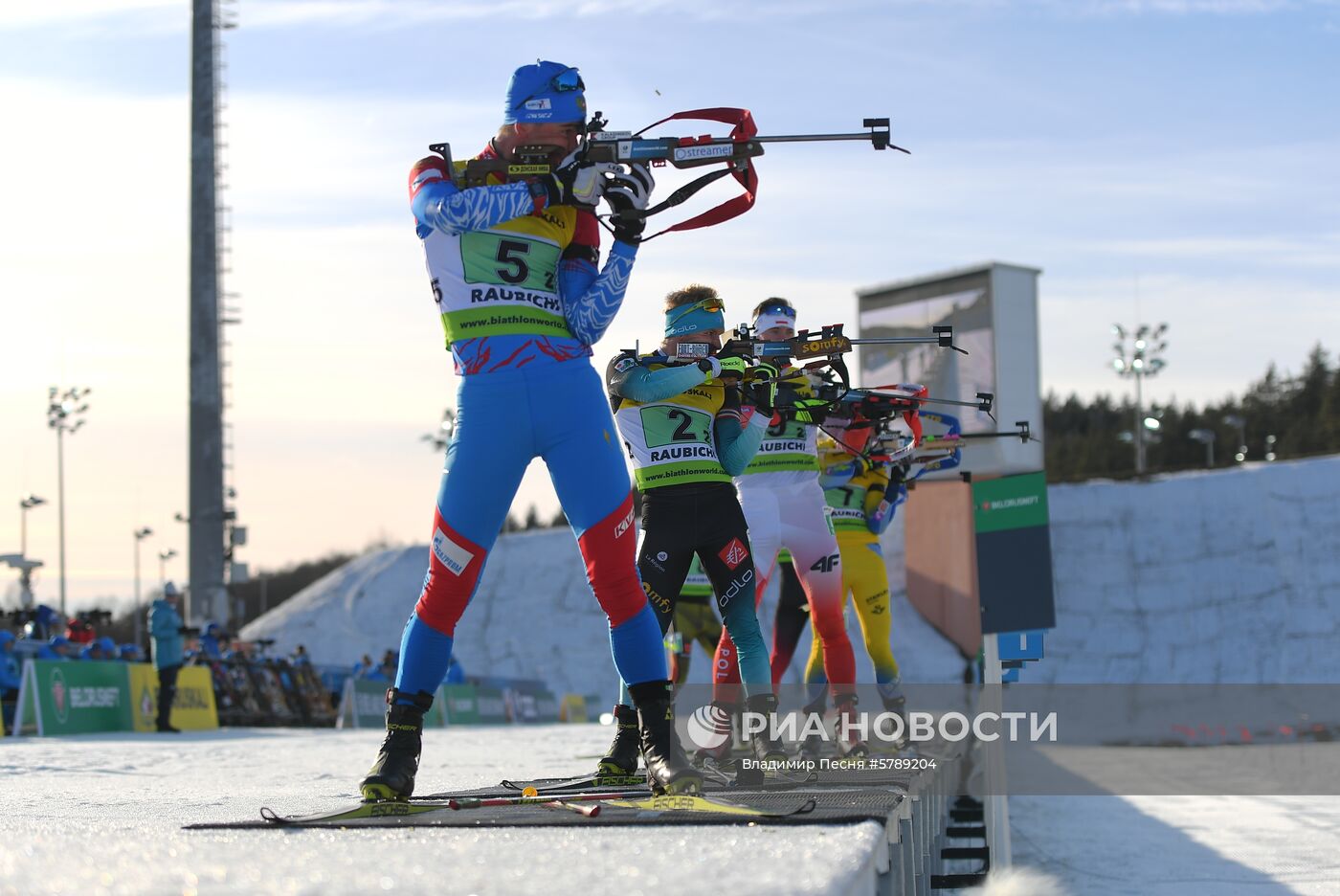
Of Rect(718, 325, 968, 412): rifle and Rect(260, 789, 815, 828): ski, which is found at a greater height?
Rect(718, 325, 968, 412): rifle

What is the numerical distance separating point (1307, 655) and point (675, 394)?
40055 millimetres

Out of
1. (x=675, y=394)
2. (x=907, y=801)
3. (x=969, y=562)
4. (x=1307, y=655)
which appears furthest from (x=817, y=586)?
(x=1307, y=655)

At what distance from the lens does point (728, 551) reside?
649 centimetres

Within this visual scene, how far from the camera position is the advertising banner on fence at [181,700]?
1842cm

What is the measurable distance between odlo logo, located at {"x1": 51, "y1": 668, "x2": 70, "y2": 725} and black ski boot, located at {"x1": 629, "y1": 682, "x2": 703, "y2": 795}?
1366cm

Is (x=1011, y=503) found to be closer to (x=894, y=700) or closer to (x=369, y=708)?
(x=894, y=700)

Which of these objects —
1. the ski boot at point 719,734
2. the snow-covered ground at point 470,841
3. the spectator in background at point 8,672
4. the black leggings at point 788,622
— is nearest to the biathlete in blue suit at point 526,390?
the snow-covered ground at point 470,841

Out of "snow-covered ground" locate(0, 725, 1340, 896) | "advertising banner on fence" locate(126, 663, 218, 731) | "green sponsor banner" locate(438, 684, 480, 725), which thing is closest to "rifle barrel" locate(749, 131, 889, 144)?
"snow-covered ground" locate(0, 725, 1340, 896)

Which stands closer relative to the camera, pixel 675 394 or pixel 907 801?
pixel 907 801

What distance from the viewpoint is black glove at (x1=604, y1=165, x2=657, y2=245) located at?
4.82 metres

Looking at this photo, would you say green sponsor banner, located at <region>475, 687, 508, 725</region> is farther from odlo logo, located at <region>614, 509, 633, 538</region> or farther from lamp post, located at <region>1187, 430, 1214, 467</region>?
lamp post, located at <region>1187, 430, 1214, 467</region>

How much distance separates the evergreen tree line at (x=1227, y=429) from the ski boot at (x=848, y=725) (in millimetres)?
89540

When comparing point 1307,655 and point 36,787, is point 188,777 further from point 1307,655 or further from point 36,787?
point 1307,655

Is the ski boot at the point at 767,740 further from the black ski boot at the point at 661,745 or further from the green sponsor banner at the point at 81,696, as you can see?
the green sponsor banner at the point at 81,696
